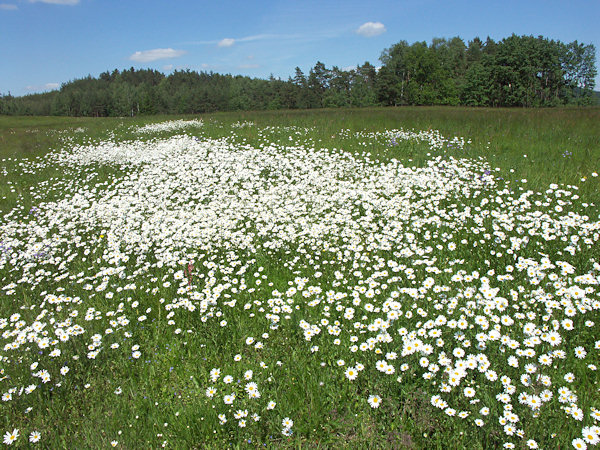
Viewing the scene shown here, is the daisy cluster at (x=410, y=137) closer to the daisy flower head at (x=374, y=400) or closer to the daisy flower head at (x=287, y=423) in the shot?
the daisy flower head at (x=374, y=400)

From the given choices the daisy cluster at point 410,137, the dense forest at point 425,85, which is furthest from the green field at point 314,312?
the dense forest at point 425,85

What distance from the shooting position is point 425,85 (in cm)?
7231

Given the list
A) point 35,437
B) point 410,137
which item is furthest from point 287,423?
point 410,137

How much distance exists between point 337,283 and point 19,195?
403 inches

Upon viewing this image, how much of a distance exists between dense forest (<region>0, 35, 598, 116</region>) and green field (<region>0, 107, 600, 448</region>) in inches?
2693

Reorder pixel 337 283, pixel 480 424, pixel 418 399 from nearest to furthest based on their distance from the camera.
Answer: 1. pixel 480 424
2. pixel 418 399
3. pixel 337 283

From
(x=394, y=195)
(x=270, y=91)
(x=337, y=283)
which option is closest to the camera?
(x=337, y=283)

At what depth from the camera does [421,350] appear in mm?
2977

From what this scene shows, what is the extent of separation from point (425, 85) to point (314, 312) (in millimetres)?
79061

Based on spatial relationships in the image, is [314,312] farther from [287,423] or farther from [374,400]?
[287,423]

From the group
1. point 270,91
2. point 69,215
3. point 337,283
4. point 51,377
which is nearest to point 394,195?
point 337,283

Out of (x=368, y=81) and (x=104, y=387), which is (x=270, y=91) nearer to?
(x=368, y=81)

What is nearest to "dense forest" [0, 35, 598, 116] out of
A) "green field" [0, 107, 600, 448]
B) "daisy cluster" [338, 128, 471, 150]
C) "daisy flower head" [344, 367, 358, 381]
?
"daisy cluster" [338, 128, 471, 150]

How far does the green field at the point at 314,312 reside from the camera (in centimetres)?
270
